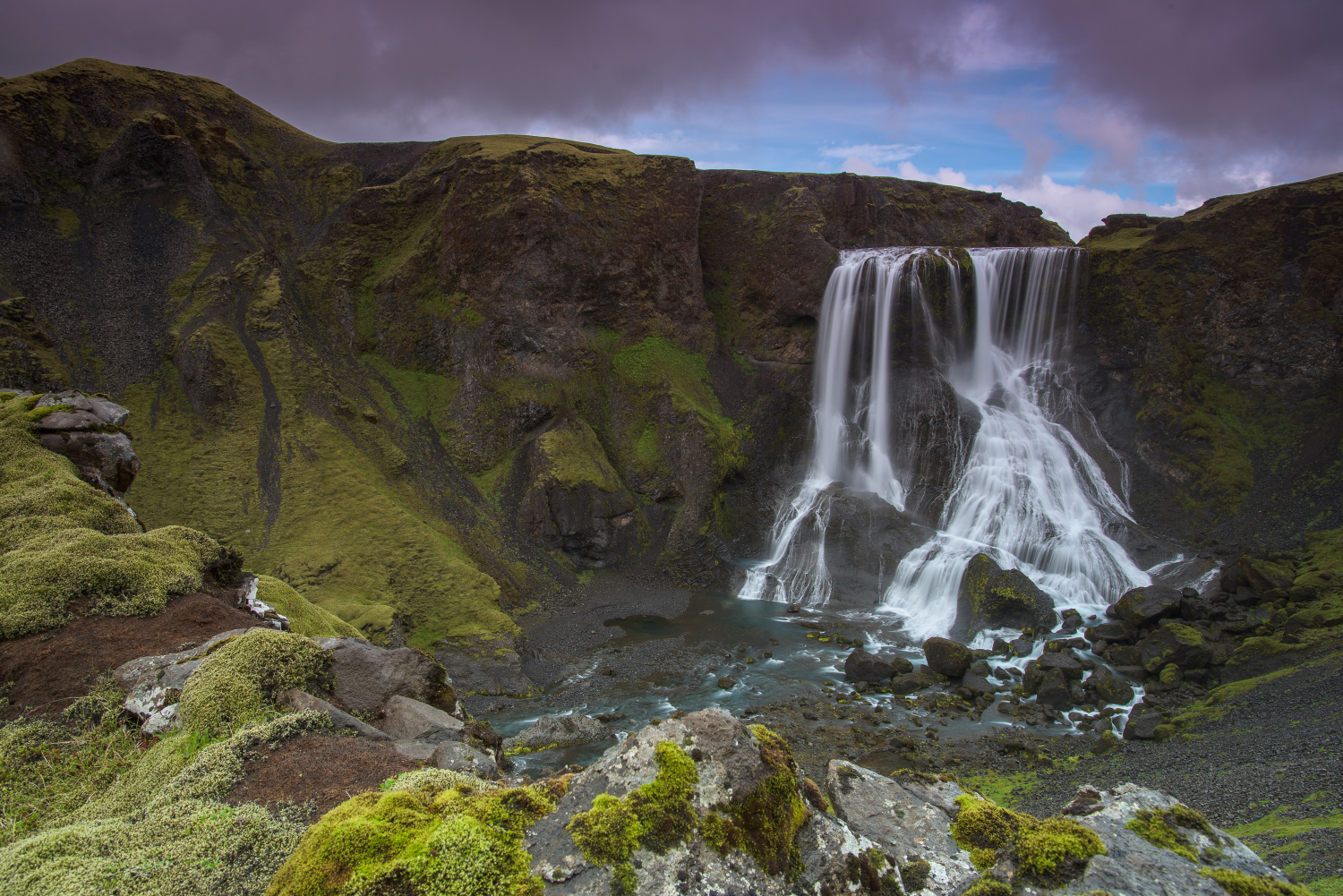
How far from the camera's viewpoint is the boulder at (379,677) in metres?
8.82

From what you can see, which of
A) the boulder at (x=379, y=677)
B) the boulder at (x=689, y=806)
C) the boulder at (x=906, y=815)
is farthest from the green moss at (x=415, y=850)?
the boulder at (x=379, y=677)

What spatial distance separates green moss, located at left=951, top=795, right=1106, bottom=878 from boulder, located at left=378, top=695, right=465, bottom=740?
6.71 m

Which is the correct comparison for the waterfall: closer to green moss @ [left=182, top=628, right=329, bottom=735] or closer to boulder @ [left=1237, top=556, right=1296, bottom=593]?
boulder @ [left=1237, top=556, right=1296, bottom=593]

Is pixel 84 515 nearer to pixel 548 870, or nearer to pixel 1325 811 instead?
pixel 548 870

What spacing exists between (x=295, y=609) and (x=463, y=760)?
10.2 metres

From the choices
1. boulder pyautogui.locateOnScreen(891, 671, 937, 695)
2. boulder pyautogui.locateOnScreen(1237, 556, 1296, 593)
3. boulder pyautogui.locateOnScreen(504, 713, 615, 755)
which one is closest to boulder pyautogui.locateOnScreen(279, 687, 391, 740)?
boulder pyautogui.locateOnScreen(504, 713, 615, 755)

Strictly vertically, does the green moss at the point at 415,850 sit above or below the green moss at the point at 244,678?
above

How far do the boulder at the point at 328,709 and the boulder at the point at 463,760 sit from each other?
800 mm

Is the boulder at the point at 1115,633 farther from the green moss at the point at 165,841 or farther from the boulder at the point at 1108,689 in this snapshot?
the green moss at the point at 165,841

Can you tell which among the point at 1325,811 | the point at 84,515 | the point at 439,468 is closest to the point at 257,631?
the point at 84,515

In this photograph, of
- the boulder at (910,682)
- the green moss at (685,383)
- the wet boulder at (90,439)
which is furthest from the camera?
the green moss at (685,383)

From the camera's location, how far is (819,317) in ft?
131

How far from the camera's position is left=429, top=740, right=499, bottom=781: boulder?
6.74 m

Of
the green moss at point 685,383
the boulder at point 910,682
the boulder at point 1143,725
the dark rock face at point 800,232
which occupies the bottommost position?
the boulder at point 910,682
